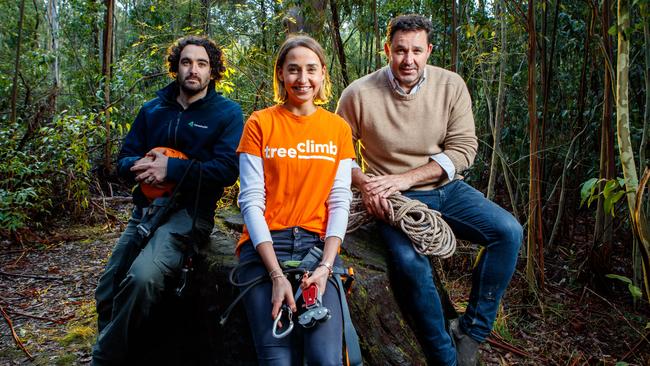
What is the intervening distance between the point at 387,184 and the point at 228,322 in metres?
1.05

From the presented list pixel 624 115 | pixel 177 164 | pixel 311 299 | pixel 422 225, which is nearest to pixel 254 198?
pixel 311 299

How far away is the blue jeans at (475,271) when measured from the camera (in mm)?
2518

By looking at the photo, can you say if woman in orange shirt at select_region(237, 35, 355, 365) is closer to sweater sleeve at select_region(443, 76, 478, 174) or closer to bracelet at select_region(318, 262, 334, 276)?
bracelet at select_region(318, 262, 334, 276)

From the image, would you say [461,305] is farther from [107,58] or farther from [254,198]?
[107,58]

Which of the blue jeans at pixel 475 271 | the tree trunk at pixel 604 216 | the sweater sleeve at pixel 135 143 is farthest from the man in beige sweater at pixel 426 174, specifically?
the tree trunk at pixel 604 216

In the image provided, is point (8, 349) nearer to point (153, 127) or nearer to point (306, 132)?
point (153, 127)

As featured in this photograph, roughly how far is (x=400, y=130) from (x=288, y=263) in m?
1.16

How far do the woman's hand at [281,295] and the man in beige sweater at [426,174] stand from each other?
783 millimetres

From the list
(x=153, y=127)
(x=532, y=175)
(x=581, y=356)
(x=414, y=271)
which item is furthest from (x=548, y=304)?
(x=153, y=127)

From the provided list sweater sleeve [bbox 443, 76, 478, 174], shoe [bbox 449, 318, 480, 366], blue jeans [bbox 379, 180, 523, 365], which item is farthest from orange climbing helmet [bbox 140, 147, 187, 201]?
shoe [bbox 449, 318, 480, 366]

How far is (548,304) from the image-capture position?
4215 millimetres

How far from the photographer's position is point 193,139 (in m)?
2.71

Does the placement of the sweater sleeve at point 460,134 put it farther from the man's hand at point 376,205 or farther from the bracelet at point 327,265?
the bracelet at point 327,265

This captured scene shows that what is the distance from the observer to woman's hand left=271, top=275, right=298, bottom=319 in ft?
6.26
